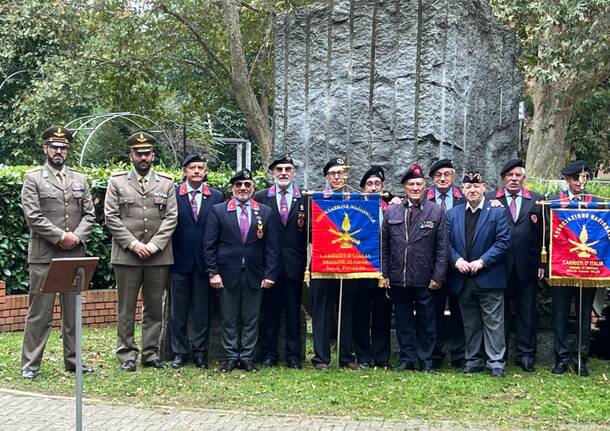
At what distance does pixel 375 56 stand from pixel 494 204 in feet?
6.57

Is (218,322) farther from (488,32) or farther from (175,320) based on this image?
(488,32)

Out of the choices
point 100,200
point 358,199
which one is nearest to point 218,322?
point 358,199

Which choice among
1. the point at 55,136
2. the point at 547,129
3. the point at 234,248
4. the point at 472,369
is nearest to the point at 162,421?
the point at 234,248

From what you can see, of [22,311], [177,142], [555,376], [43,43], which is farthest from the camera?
[177,142]

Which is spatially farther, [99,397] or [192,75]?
[192,75]

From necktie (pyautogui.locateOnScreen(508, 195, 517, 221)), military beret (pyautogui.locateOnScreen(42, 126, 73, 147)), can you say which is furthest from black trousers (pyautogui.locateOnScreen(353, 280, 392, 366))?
military beret (pyautogui.locateOnScreen(42, 126, 73, 147))

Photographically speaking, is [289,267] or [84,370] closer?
[84,370]

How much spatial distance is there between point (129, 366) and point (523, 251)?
3789 mm

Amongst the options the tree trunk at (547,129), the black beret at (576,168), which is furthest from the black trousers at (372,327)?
the tree trunk at (547,129)

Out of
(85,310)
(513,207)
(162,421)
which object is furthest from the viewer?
(85,310)

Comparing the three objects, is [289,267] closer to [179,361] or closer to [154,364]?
[179,361]

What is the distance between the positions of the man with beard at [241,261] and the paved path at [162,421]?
171 cm

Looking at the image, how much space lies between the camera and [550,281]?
28.0 ft

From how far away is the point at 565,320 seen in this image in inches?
344
